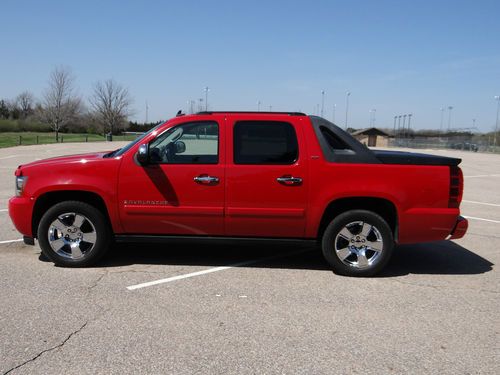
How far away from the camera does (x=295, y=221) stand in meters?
5.05

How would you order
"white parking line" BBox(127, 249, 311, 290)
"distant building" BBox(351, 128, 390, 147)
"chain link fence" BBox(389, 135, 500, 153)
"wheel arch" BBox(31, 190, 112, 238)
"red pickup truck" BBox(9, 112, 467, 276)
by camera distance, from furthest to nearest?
1. "distant building" BBox(351, 128, 390, 147)
2. "chain link fence" BBox(389, 135, 500, 153)
3. "wheel arch" BBox(31, 190, 112, 238)
4. "red pickup truck" BBox(9, 112, 467, 276)
5. "white parking line" BBox(127, 249, 311, 290)

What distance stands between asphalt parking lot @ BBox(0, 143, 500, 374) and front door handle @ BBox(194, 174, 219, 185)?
892 mm

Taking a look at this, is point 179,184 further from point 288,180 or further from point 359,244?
point 359,244

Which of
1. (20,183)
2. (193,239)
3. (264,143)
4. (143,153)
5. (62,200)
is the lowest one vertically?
(193,239)

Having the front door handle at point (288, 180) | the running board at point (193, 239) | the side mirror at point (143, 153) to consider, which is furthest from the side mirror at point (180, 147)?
the front door handle at point (288, 180)

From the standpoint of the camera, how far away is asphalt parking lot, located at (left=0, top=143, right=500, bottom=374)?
322 centimetres

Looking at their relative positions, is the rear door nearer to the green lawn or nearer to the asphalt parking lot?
the asphalt parking lot

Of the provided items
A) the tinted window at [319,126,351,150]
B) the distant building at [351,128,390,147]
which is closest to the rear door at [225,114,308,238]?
the tinted window at [319,126,351,150]

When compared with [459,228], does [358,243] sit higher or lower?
lower

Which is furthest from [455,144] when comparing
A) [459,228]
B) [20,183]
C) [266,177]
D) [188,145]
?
[20,183]

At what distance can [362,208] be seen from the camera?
5234 millimetres

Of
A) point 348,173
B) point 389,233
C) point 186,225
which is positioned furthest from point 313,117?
point 186,225

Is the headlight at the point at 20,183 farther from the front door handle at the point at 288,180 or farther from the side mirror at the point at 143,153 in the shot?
the front door handle at the point at 288,180

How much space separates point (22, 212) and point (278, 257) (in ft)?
10.2
